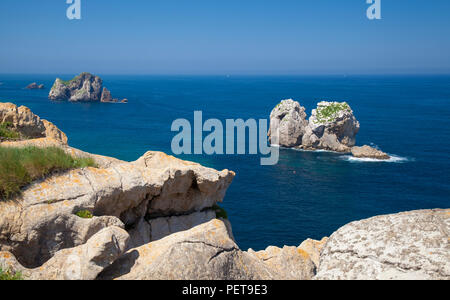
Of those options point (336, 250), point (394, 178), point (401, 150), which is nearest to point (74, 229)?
point (336, 250)

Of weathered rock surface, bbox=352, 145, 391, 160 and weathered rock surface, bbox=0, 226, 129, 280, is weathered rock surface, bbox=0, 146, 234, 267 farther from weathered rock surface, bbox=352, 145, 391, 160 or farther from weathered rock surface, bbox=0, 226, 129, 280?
weathered rock surface, bbox=352, 145, 391, 160

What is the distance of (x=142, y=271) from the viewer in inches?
364

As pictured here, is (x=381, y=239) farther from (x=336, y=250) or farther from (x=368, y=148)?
(x=368, y=148)

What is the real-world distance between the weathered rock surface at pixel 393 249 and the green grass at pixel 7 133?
14.5m

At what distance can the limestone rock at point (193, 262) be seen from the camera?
8.96m

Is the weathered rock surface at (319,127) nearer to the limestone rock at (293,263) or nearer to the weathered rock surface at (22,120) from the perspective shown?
the limestone rock at (293,263)

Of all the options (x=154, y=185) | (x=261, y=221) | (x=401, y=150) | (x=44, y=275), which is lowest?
(x=261, y=221)

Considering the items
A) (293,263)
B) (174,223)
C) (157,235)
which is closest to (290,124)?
(174,223)

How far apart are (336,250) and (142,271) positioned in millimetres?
4663

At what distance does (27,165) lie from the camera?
12.0 metres

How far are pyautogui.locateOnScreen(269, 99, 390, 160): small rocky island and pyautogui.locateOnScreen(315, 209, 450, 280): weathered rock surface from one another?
3822 inches

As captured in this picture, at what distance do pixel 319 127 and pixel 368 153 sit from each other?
15517 millimetres

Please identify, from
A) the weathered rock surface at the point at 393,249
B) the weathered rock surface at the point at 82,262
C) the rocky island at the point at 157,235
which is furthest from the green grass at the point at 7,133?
the weathered rock surface at the point at 393,249

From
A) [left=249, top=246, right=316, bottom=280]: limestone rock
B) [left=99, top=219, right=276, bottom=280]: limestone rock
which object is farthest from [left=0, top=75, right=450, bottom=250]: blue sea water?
[left=99, top=219, right=276, bottom=280]: limestone rock
